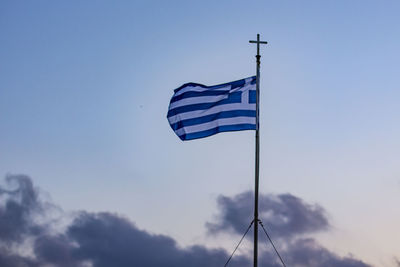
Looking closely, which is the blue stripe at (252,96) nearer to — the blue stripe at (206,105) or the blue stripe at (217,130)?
the blue stripe at (206,105)

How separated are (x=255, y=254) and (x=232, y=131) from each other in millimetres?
8808

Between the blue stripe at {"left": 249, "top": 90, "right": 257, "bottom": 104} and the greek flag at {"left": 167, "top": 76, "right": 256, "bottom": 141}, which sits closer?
the greek flag at {"left": 167, "top": 76, "right": 256, "bottom": 141}

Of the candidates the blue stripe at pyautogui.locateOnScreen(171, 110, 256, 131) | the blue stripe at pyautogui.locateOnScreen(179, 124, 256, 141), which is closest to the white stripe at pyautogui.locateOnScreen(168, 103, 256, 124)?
the blue stripe at pyautogui.locateOnScreen(171, 110, 256, 131)

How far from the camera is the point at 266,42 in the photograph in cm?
4584

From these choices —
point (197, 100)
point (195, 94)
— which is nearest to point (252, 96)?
point (197, 100)

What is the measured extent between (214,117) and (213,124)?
1.70 feet

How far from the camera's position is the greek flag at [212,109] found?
43.9m

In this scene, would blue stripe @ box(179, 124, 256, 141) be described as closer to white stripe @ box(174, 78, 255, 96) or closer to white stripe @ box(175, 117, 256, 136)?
white stripe @ box(175, 117, 256, 136)

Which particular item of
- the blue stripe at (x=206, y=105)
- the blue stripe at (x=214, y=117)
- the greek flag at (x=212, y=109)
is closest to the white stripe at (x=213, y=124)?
the greek flag at (x=212, y=109)

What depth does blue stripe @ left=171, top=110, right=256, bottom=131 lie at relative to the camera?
144ft

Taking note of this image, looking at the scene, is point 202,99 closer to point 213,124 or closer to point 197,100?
point 197,100

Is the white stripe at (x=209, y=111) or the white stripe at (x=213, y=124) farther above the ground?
the white stripe at (x=209, y=111)

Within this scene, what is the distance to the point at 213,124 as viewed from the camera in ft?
146

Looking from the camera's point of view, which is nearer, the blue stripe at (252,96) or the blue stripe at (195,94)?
the blue stripe at (252,96)
